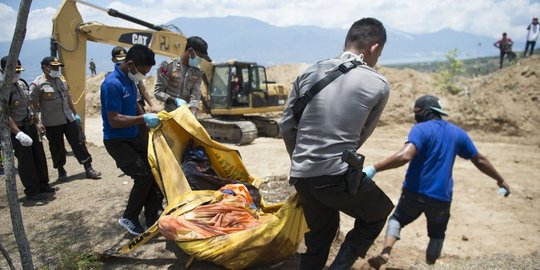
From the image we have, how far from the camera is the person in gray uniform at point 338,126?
2.18 metres

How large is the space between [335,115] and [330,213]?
2.15 feet

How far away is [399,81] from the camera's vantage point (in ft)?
47.7

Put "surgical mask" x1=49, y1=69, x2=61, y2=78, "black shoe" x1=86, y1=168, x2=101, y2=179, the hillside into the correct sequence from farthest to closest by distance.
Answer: the hillside, "black shoe" x1=86, y1=168, x2=101, y2=179, "surgical mask" x1=49, y1=69, x2=61, y2=78

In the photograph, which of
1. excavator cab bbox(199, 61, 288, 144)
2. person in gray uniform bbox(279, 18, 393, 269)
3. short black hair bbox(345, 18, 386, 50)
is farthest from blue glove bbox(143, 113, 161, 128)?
excavator cab bbox(199, 61, 288, 144)

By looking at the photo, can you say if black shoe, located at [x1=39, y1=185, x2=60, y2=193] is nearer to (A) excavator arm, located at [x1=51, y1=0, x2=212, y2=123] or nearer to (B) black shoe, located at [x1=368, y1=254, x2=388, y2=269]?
(A) excavator arm, located at [x1=51, y1=0, x2=212, y2=123]

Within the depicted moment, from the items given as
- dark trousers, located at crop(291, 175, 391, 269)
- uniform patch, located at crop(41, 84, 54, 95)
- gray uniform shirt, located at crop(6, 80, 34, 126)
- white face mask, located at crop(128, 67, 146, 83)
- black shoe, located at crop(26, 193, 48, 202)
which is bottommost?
black shoe, located at crop(26, 193, 48, 202)

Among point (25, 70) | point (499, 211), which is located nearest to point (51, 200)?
point (25, 70)

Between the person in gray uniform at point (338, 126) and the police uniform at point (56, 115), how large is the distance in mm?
4146

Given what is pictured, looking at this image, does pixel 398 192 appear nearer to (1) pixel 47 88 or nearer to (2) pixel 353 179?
(2) pixel 353 179

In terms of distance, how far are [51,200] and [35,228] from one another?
90 centimetres

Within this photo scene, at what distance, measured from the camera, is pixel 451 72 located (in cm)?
1438

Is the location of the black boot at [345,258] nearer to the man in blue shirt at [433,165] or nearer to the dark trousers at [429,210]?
the man in blue shirt at [433,165]

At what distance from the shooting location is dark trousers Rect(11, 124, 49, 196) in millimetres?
4672

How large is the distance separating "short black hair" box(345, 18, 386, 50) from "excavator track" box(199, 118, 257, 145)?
7.67 m
